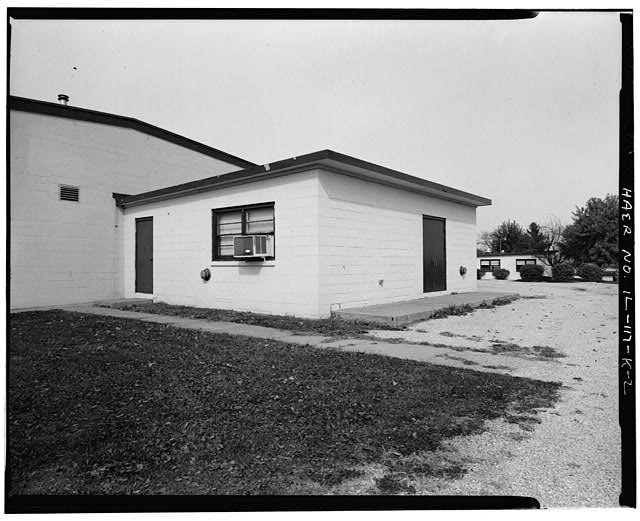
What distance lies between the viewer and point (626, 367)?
7.66 feet

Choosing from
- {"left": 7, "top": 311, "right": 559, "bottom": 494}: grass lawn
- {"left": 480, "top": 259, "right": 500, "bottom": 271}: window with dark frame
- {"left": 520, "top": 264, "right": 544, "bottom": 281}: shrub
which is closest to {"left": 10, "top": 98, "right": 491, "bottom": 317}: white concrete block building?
{"left": 7, "top": 311, "right": 559, "bottom": 494}: grass lawn

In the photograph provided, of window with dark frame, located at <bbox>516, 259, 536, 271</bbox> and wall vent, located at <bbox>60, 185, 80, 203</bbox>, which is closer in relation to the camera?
wall vent, located at <bbox>60, 185, 80, 203</bbox>

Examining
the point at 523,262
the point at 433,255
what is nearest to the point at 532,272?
the point at 523,262

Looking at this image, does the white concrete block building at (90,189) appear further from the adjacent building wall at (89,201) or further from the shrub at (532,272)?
the shrub at (532,272)

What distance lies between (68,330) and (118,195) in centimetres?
597

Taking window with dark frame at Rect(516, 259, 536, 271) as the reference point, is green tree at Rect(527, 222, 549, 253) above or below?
above

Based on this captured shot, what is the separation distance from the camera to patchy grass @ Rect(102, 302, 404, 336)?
634cm

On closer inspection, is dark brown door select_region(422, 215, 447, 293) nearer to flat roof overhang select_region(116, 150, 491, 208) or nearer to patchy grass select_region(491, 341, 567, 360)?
flat roof overhang select_region(116, 150, 491, 208)

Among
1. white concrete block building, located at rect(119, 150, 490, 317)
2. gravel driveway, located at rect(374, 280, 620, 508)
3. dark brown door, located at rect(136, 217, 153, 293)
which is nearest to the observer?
gravel driveway, located at rect(374, 280, 620, 508)

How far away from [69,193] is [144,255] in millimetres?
2214

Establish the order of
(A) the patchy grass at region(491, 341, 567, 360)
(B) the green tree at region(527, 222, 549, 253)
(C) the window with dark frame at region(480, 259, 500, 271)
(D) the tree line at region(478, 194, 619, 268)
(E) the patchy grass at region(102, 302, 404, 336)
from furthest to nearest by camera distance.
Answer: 1. (C) the window with dark frame at region(480, 259, 500, 271)
2. (B) the green tree at region(527, 222, 549, 253)
3. (E) the patchy grass at region(102, 302, 404, 336)
4. (A) the patchy grass at region(491, 341, 567, 360)
5. (D) the tree line at region(478, 194, 619, 268)

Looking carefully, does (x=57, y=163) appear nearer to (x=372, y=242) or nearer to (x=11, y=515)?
(x=372, y=242)

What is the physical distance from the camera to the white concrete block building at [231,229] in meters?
7.67

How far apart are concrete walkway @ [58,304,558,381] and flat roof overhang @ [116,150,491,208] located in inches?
113
